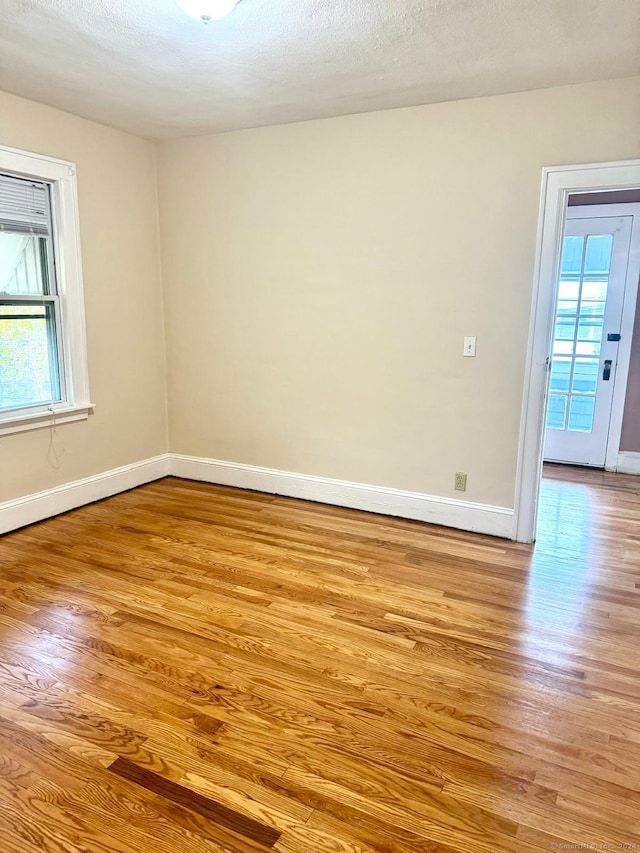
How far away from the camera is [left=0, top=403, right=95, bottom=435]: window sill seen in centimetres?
329

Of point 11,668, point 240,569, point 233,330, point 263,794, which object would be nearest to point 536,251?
point 233,330

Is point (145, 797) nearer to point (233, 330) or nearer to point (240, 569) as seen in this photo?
point (240, 569)

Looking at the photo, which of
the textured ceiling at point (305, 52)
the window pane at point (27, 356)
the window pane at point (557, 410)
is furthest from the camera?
the window pane at point (557, 410)

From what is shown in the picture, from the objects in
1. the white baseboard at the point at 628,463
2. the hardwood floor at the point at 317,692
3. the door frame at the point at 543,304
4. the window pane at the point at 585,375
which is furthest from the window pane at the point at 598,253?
the hardwood floor at the point at 317,692

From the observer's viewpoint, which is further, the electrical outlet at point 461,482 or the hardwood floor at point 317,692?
the electrical outlet at point 461,482

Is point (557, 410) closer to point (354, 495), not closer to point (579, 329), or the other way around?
point (579, 329)

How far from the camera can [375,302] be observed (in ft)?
11.6

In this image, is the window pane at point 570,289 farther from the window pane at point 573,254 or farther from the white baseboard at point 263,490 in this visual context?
the white baseboard at point 263,490

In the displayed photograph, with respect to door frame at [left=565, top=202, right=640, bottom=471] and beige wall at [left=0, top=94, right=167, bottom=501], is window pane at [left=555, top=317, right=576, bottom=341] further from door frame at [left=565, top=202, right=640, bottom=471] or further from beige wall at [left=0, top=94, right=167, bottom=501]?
beige wall at [left=0, top=94, right=167, bottom=501]

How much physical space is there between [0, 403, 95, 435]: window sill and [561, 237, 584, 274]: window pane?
4082mm

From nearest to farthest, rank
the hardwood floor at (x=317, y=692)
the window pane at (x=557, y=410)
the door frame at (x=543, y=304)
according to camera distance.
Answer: the hardwood floor at (x=317, y=692)
the door frame at (x=543, y=304)
the window pane at (x=557, y=410)

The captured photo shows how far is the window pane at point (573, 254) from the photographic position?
15.7 ft

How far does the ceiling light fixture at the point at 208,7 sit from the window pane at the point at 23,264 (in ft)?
6.09

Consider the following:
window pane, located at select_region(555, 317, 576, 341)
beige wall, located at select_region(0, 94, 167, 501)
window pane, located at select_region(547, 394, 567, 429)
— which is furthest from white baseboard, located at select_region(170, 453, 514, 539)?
window pane, located at select_region(555, 317, 576, 341)
